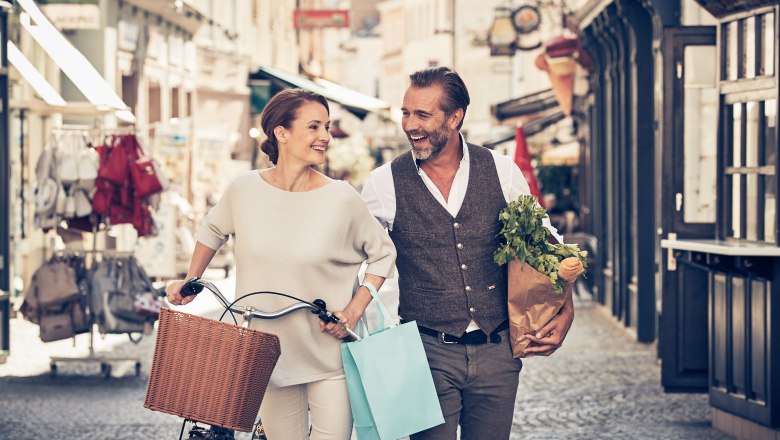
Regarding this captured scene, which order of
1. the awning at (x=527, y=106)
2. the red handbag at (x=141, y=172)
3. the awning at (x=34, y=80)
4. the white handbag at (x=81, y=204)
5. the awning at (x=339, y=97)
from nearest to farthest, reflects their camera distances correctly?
the white handbag at (x=81, y=204)
the red handbag at (x=141, y=172)
the awning at (x=34, y=80)
the awning at (x=527, y=106)
the awning at (x=339, y=97)

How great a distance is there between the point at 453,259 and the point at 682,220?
546 cm

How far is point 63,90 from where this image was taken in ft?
63.0

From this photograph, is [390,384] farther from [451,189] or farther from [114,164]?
[114,164]

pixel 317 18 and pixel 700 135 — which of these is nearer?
pixel 700 135

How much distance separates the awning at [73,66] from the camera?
12.1m

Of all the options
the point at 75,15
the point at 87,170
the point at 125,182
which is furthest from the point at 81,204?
the point at 75,15

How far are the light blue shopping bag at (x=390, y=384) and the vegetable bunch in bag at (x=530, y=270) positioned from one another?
402 millimetres

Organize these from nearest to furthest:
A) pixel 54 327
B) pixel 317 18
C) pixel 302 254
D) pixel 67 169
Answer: pixel 302 254 → pixel 54 327 → pixel 67 169 → pixel 317 18

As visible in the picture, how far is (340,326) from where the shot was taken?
497 centimetres

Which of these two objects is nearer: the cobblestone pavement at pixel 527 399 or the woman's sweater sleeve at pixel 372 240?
the woman's sweater sleeve at pixel 372 240

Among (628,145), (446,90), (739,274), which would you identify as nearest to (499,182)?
(446,90)

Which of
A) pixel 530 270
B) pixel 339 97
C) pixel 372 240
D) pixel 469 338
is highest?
pixel 339 97

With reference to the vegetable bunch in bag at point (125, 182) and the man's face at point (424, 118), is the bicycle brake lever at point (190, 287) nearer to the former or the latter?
the man's face at point (424, 118)

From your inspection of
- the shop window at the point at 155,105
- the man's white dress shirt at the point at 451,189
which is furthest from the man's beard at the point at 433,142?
the shop window at the point at 155,105
